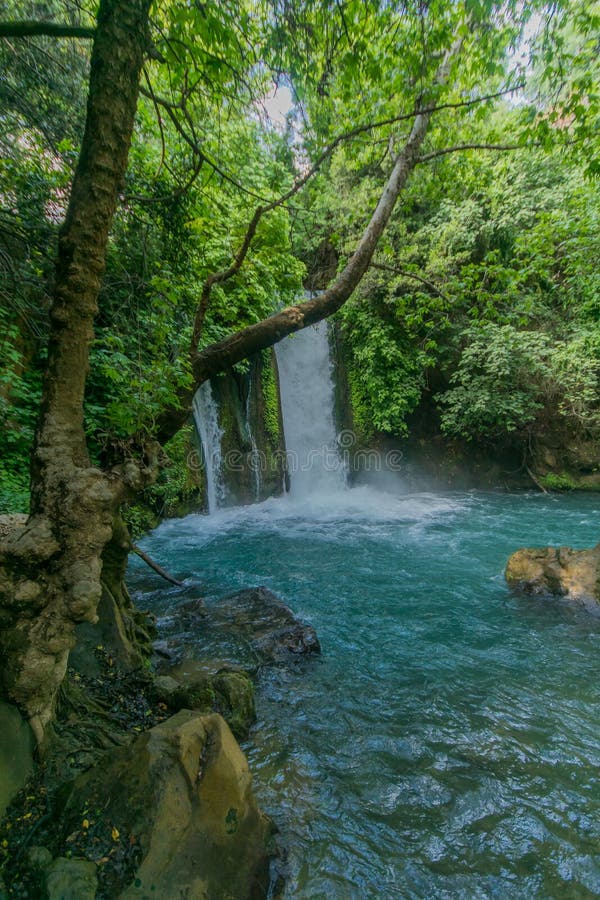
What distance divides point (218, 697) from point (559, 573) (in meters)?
4.91

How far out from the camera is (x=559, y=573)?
5.72 meters

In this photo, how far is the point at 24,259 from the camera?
4.13 metres

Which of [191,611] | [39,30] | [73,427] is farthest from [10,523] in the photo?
[39,30]

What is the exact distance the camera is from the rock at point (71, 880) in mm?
1584

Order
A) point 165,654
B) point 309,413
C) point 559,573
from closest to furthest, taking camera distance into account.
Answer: point 165,654 → point 559,573 → point 309,413

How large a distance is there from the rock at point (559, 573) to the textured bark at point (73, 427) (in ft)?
19.1

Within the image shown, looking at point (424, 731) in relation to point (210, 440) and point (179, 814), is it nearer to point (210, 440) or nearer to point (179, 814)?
point (179, 814)

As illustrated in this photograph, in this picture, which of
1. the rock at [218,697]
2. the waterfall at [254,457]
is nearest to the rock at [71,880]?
the rock at [218,697]

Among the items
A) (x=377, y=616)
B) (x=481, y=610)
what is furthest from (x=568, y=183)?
(x=377, y=616)

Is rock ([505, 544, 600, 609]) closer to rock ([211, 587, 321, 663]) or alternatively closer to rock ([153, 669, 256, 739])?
rock ([211, 587, 321, 663])

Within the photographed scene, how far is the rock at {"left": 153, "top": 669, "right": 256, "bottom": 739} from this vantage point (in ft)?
10.3

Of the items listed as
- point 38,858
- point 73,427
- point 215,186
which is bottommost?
point 38,858

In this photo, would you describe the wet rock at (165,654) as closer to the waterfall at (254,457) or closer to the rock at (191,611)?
the rock at (191,611)

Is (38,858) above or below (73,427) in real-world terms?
below
